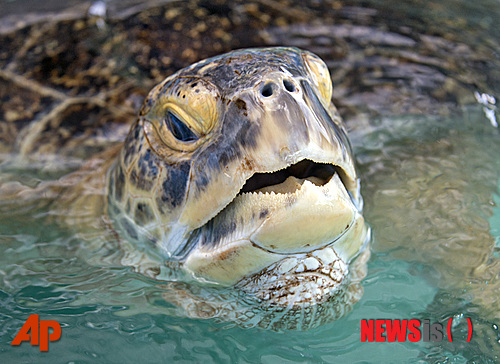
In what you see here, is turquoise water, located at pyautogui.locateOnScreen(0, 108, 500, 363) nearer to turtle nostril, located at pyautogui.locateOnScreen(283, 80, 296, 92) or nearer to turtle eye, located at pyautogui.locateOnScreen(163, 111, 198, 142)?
turtle eye, located at pyautogui.locateOnScreen(163, 111, 198, 142)

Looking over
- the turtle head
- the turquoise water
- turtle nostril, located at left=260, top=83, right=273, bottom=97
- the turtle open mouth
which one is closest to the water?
the turquoise water

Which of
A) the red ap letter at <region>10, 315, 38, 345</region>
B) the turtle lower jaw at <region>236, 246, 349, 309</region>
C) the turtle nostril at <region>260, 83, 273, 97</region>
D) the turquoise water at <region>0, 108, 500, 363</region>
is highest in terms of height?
the turtle nostril at <region>260, 83, 273, 97</region>

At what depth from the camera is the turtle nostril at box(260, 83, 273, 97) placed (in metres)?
1.14

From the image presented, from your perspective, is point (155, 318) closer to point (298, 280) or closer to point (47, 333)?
point (47, 333)

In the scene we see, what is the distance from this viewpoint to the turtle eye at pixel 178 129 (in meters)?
1.27

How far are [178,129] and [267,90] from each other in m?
0.28

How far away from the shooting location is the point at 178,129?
1.30 meters

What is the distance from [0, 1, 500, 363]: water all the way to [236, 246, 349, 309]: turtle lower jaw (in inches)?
3.5

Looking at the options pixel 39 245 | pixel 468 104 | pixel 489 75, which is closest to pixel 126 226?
pixel 39 245

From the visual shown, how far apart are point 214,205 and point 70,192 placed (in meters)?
0.80

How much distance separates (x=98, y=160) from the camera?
1.86 meters

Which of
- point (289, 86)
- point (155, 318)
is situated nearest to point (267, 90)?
point (289, 86)

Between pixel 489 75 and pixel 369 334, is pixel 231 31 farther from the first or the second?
pixel 369 334

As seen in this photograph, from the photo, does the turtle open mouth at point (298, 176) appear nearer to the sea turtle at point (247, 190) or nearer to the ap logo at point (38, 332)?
the sea turtle at point (247, 190)
